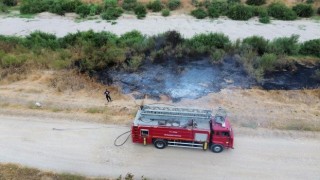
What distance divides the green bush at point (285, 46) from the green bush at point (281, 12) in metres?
9.56

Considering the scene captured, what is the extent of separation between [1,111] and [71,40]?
1277 centimetres

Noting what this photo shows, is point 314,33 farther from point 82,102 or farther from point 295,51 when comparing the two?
point 82,102

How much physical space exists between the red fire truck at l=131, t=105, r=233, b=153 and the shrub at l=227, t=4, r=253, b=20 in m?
24.3

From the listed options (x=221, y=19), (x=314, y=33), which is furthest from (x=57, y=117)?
(x=314, y=33)

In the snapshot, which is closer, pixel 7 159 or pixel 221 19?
pixel 7 159

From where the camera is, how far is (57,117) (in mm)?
24844

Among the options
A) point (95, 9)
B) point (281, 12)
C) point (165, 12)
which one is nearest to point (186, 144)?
point (165, 12)

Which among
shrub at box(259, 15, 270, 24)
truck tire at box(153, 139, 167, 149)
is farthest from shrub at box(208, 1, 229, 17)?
truck tire at box(153, 139, 167, 149)

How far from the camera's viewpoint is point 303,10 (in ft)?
144

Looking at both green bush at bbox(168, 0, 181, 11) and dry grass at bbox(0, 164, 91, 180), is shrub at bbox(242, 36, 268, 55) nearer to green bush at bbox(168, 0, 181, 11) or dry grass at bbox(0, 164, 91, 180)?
green bush at bbox(168, 0, 181, 11)

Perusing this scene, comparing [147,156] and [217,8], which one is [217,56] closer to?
[217,8]

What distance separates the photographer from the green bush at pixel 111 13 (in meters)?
43.8

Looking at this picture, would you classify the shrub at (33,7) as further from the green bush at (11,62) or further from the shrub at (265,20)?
the shrub at (265,20)

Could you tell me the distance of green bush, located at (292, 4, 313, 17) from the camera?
43750 mm
